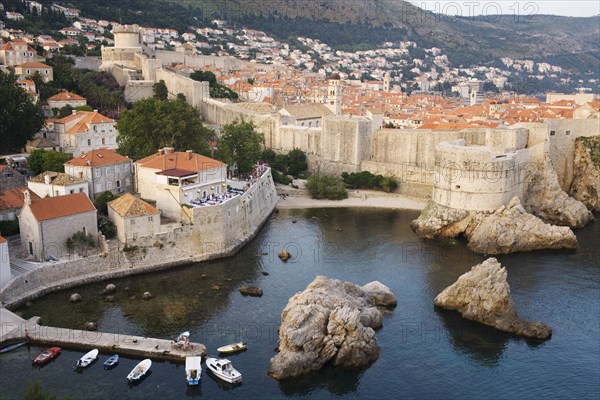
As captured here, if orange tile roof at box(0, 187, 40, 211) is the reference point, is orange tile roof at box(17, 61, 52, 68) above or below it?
above

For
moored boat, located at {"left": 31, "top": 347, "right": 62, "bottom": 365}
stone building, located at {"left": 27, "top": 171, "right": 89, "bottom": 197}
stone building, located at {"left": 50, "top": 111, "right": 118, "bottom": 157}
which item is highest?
stone building, located at {"left": 50, "top": 111, "right": 118, "bottom": 157}

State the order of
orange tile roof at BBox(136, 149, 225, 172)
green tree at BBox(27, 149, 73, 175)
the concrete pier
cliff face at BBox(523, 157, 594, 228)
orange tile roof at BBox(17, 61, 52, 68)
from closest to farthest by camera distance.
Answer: the concrete pier < orange tile roof at BBox(136, 149, 225, 172) < green tree at BBox(27, 149, 73, 175) < cliff face at BBox(523, 157, 594, 228) < orange tile roof at BBox(17, 61, 52, 68)

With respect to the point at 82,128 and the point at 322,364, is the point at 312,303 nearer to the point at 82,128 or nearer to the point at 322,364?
the point at 322,364

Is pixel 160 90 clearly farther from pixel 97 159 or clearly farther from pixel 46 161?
pixel 97 159

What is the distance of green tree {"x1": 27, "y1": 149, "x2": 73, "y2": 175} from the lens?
88.6ft

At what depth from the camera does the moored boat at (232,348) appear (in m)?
17.2

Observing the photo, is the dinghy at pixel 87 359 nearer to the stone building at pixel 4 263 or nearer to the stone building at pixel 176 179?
the stone building at pixel 4 263

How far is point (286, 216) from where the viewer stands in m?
32.2

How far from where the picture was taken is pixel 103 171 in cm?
2633

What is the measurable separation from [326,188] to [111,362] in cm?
2039

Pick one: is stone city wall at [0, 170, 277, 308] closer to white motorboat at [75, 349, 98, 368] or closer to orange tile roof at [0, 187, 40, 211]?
orange tile roof at [0, 187, 40, 211]

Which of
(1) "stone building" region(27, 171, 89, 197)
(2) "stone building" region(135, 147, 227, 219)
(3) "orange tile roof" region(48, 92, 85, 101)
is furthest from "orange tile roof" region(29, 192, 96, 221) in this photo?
(3) "orange tile roof" region(48, 92, 85, 101)

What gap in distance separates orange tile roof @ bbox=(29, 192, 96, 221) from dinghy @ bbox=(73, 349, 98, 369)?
21.8 feet

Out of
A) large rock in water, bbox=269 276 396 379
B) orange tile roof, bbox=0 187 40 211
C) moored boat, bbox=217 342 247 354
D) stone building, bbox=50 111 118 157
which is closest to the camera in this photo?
large rock in water, bbox=269 276 396 379
